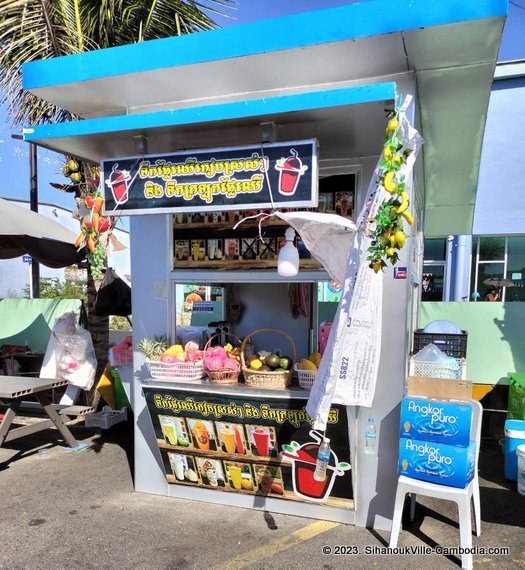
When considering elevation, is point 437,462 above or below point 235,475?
above

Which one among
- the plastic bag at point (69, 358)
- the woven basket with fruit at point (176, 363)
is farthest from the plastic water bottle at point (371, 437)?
the plastic bag at point (69, 358)

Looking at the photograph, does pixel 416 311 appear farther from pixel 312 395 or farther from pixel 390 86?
pixel 390 86

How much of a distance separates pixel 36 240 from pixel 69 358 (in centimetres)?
215

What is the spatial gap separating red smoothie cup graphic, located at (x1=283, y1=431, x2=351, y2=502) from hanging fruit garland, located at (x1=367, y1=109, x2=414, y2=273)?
168 cm

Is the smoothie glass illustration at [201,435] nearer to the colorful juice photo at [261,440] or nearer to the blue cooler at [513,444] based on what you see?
the colorful juice photo at [261,440]

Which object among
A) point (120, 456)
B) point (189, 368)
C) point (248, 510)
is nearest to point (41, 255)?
point (120, 456)

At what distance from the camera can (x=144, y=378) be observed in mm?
4262

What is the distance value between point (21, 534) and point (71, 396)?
3.00 meters

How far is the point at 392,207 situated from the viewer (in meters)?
2.66

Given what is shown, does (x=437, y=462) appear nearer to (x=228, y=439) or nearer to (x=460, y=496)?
(x=460, y=496)

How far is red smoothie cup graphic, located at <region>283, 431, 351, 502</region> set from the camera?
Result: 3580 millimetres

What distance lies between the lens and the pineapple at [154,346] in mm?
4109

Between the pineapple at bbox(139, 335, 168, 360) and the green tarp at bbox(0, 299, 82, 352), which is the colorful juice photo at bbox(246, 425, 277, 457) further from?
the green tarp at bbox(0, 299, 82, 352)

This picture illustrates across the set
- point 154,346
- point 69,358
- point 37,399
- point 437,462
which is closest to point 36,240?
point 69,358
